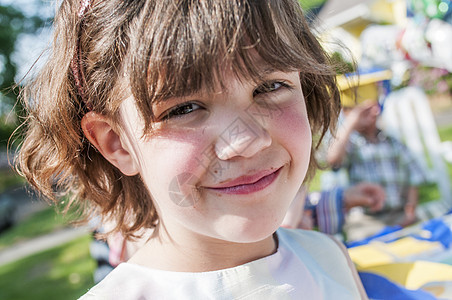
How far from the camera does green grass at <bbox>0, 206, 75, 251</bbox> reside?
589 centimetres

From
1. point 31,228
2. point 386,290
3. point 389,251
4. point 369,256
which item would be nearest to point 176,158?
point 386,290

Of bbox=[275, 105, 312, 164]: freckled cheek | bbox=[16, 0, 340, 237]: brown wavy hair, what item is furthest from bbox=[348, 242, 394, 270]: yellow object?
bbox=[275, 105, 312, 164]: freckled cheek

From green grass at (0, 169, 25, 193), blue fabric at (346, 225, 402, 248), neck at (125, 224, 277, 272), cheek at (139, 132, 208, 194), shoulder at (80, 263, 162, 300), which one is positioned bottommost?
green grass at (0, 169, 25, 193)

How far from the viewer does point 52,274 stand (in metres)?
3.92

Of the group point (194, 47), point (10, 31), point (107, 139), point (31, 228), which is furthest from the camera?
point (10, 31)

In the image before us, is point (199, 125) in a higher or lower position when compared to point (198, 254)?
higher

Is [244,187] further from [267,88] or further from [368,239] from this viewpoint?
[368,239]

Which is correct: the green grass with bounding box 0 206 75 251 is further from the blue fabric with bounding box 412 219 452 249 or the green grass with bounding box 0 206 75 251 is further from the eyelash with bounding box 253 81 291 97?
the eyelash with bounding box 253 81 291 97

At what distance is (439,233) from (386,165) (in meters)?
1.82

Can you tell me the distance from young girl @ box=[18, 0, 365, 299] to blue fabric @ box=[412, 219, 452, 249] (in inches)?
33.9

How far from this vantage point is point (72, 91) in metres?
0.95

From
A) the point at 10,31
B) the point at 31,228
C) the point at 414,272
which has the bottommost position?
the point at 31,228

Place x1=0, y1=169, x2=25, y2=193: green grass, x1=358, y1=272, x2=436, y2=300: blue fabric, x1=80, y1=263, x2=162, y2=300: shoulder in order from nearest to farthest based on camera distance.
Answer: x1=80, y1=263, x2=162, y2=300: shoulder → x1=358, y1=272, x2=436, y2=300: blue fabric → x1=0, y1=169, x2=25, y2=193: green grass

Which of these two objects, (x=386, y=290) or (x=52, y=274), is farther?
(x=52, y=274)
